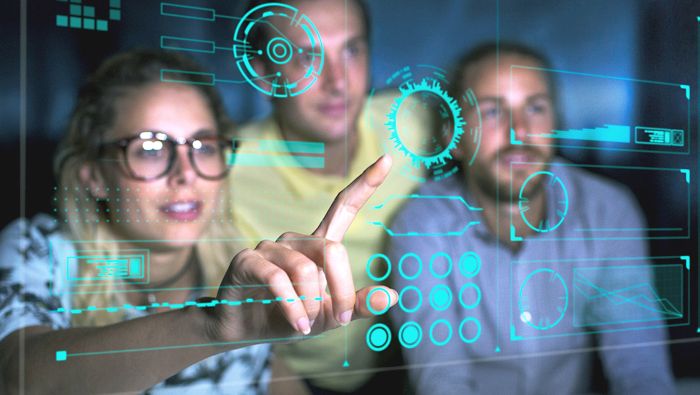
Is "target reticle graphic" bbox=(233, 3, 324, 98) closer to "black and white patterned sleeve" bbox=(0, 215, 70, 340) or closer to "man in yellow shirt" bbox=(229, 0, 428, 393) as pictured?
"man in yellow shirt" bbox=(229, 0, 428, 393)

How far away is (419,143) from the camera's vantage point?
0.93m

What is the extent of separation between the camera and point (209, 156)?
2.61 ft

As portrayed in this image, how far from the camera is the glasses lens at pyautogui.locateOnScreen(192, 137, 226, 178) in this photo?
31.1 inches

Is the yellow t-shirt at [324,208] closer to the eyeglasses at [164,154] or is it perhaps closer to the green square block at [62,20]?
the eyeglasses at [164,154]

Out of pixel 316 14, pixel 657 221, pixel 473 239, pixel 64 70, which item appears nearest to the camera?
pixel 64 70

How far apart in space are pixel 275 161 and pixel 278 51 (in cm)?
14

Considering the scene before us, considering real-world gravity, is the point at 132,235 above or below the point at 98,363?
above

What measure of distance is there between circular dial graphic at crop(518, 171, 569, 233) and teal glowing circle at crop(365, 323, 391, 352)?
0.28m

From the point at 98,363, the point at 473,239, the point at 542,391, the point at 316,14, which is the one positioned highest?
the point at 316,14

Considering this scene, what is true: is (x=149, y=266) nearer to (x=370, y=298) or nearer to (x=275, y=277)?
(x=275, y=277)

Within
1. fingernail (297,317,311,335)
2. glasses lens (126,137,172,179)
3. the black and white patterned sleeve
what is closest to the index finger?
fingernail (297,317,311,335)

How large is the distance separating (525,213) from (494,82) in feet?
0.68

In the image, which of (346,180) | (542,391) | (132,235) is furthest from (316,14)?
(542,391)

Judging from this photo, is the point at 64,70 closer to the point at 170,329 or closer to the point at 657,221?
the point at 170,329
